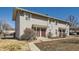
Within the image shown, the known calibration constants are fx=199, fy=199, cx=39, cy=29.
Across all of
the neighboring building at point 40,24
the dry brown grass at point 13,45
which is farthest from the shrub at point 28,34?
the dry brown grass at point 13,45

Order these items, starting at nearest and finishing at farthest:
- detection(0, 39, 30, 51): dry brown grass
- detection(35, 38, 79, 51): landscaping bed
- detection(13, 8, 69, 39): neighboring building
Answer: detection(0, 39, 30, 51): dry brown grass
detection(35, 38, 79, 51): landscaping bed
detection(13, 8, 69, 39): neighboring building

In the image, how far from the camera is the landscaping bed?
29.5 feet

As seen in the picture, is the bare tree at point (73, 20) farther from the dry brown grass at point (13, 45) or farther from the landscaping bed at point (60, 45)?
the dry brown grass at point (13, 45)

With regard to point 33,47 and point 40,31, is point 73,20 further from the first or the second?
point 33,47

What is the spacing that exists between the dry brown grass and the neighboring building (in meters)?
0.54

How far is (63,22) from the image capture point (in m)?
9.22

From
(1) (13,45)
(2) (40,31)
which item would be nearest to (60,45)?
(2) (40,31)

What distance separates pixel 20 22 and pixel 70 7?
2.62 meters

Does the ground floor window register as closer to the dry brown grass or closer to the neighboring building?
the neighboring building

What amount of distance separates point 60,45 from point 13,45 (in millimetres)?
2149

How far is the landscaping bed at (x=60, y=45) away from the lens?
900 centimetres

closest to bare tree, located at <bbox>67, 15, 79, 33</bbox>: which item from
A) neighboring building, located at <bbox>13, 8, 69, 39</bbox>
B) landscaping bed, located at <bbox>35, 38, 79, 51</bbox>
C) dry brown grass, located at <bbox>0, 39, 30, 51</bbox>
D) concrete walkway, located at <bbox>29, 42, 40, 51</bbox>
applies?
neighboring building, located at <bbox>13, 8, 69, 39</bbox>
